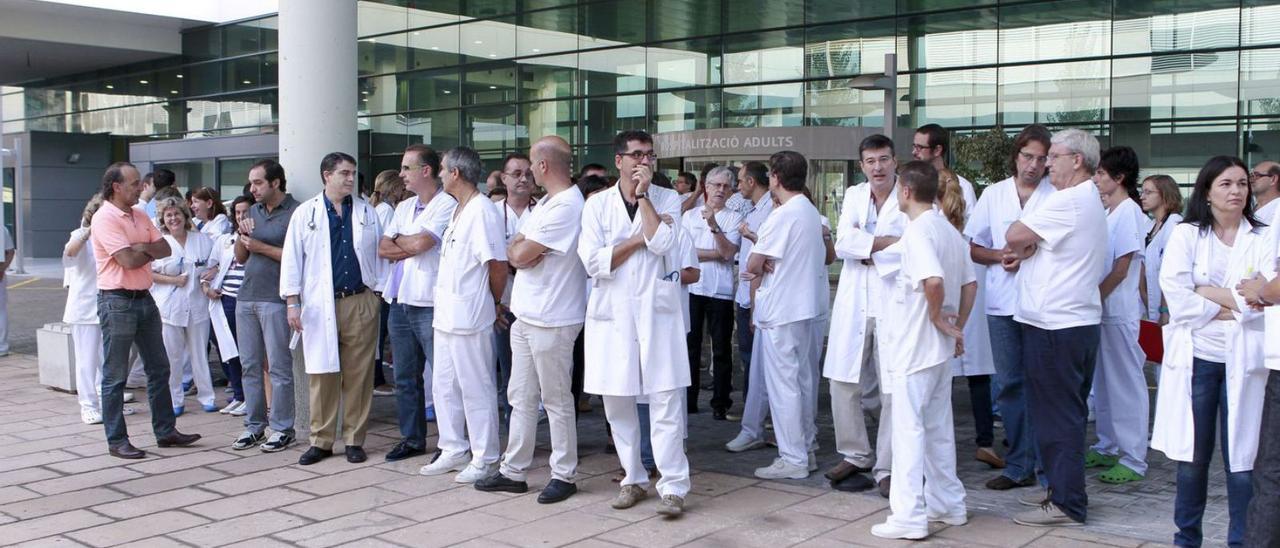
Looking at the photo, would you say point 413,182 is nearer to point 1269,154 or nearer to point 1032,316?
point 1032,316

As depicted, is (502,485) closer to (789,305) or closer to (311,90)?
(789,305)

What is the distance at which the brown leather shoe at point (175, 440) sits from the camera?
7465 mm

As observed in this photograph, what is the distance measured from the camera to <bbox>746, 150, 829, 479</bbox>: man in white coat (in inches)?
253

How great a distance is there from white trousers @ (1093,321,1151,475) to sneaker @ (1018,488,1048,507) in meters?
0.74

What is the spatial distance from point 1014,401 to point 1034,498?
580mm

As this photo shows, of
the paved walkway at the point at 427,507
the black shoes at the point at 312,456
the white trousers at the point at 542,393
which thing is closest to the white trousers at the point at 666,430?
the paved walkway at the point at 427,507

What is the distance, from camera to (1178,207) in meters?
7.91

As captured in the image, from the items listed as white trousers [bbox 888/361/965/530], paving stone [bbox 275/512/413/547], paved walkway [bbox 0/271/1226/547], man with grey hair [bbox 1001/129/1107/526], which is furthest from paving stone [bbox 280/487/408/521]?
man with grey hair [bbox 1001/129/1107/526]

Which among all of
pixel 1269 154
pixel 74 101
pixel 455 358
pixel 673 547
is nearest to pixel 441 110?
pixel 74 101

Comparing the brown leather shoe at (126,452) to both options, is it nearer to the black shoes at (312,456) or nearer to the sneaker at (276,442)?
the sneaker at (276,442)

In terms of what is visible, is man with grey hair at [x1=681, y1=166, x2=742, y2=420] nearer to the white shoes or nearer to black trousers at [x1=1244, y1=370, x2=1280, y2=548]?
the white shoes


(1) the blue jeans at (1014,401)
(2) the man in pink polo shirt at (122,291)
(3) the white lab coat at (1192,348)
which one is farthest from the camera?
(2) the man in pink polo shirt at (122,291)

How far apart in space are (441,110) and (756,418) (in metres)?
19.1

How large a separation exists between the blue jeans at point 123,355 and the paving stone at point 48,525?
1.37 metres
